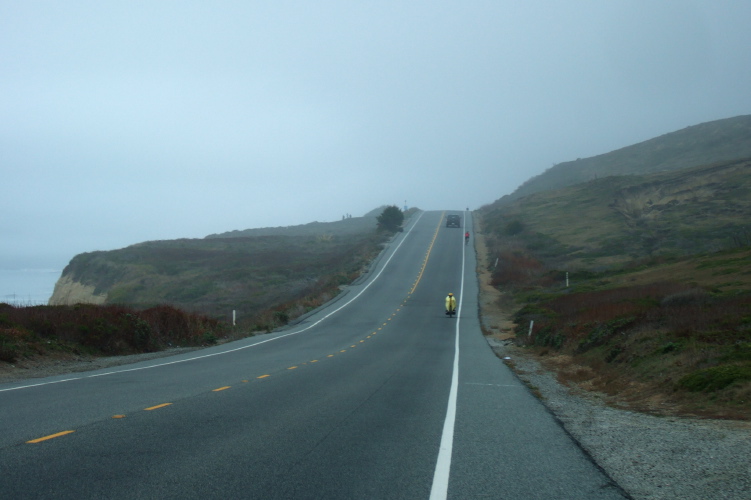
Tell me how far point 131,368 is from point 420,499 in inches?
455

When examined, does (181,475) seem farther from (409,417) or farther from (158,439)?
(409,417)

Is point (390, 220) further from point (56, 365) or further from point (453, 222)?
point (56, 365)

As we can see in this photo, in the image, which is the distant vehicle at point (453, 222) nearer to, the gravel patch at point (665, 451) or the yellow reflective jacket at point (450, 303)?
the yellow reflective jacket at point (450, 303)

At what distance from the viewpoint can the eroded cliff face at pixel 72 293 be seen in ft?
176

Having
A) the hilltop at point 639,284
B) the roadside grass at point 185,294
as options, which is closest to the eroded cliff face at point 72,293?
the roadside grass at point 185,294

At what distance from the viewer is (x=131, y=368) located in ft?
48.9

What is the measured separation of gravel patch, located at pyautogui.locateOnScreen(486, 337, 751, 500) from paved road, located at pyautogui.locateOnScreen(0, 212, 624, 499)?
0.30m

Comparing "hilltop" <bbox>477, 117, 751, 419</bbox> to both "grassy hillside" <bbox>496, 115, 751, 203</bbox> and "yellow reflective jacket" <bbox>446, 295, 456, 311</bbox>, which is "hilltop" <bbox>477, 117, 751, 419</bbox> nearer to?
"grassy hillside" <bbox>496, 115, 751, 203</bbox>

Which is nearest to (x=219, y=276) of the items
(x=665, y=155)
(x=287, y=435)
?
(x=287, y=435)

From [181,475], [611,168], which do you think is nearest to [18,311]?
[181,475]

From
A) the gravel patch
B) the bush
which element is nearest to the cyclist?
the gravel patch

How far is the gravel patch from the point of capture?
5457 mm

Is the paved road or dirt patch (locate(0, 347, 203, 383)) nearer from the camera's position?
the paved road

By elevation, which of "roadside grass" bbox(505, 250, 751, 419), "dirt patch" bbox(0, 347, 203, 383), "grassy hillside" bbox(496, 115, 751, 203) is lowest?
"roadside grass" bbox(505, 250, 751, 419)
